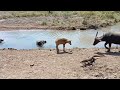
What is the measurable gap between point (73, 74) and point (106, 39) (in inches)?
143

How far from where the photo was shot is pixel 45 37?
1612cm

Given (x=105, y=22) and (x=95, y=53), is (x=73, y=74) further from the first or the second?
(x=105, y=22)

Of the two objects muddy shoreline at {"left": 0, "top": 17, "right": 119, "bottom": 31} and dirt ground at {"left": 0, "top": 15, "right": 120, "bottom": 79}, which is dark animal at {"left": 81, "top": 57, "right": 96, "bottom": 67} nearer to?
dirt ground at {"left": 0, "top": 15, "right": 120, "bottom": 79}

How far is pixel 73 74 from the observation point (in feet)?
26.4

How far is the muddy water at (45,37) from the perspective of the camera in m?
13.9

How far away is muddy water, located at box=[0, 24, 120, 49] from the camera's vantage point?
1387cm

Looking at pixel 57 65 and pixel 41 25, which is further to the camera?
pixel 41 25

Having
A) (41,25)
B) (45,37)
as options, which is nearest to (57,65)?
(45,37)

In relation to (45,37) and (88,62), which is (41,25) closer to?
(45,37)

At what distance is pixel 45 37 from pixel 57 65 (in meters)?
7.12

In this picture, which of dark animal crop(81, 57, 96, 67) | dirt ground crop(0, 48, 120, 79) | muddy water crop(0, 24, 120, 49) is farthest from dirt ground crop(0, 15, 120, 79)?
muddy water crop(0, 24, 120, 49)

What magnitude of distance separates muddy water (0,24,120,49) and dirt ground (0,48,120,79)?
81.1 inches

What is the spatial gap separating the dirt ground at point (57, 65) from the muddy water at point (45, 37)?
206cm
